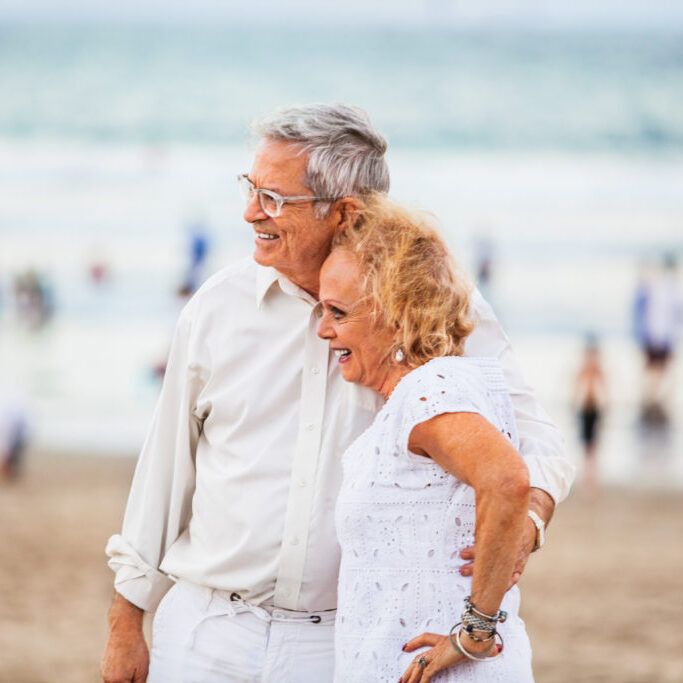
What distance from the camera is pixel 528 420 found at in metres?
2.29

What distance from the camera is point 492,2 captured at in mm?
38000

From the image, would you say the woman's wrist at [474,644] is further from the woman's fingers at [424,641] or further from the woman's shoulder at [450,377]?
the woman's shoulder at [450,377]

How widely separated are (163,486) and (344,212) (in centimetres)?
72

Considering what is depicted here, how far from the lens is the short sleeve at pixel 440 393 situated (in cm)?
185

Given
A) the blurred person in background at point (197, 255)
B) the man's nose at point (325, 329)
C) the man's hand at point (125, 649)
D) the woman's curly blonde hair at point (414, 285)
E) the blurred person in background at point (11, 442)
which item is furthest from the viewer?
the blurred person in background at point (197, 255)

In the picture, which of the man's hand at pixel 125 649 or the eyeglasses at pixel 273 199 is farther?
the man's hand at pixel 125 649

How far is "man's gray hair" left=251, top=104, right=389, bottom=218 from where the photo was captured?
86.9 inches

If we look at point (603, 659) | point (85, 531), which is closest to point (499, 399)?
point (603, 659)

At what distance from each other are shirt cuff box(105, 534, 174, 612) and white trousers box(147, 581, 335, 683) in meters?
0.10

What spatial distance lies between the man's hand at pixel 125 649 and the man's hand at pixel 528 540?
2.71 feet

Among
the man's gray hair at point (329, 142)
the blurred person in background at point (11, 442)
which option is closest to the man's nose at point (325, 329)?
the man's gray hair at point (329, 142)

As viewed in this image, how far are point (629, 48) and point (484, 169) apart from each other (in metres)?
11.1

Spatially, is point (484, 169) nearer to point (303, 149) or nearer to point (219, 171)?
point (219, 171)

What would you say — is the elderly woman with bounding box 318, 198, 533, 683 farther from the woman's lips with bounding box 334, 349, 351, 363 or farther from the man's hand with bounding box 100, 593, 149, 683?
the man's hand with bounding box 100, 593, 149, 683
